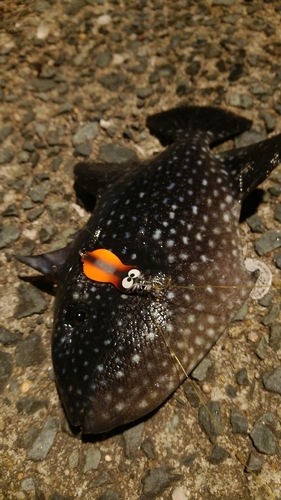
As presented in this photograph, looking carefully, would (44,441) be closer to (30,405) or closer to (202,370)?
(30,405)

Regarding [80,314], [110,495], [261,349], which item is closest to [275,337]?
[261,349]

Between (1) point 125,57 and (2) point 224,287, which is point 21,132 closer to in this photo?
(1) point 125,57

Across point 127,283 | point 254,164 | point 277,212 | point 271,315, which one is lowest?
point 271,315

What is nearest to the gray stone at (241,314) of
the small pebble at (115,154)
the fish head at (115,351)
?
the fish head at (115,351)

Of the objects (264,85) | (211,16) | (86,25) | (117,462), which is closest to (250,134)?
(264,85)

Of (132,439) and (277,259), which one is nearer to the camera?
(132,439)

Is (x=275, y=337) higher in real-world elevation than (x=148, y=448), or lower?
higher
